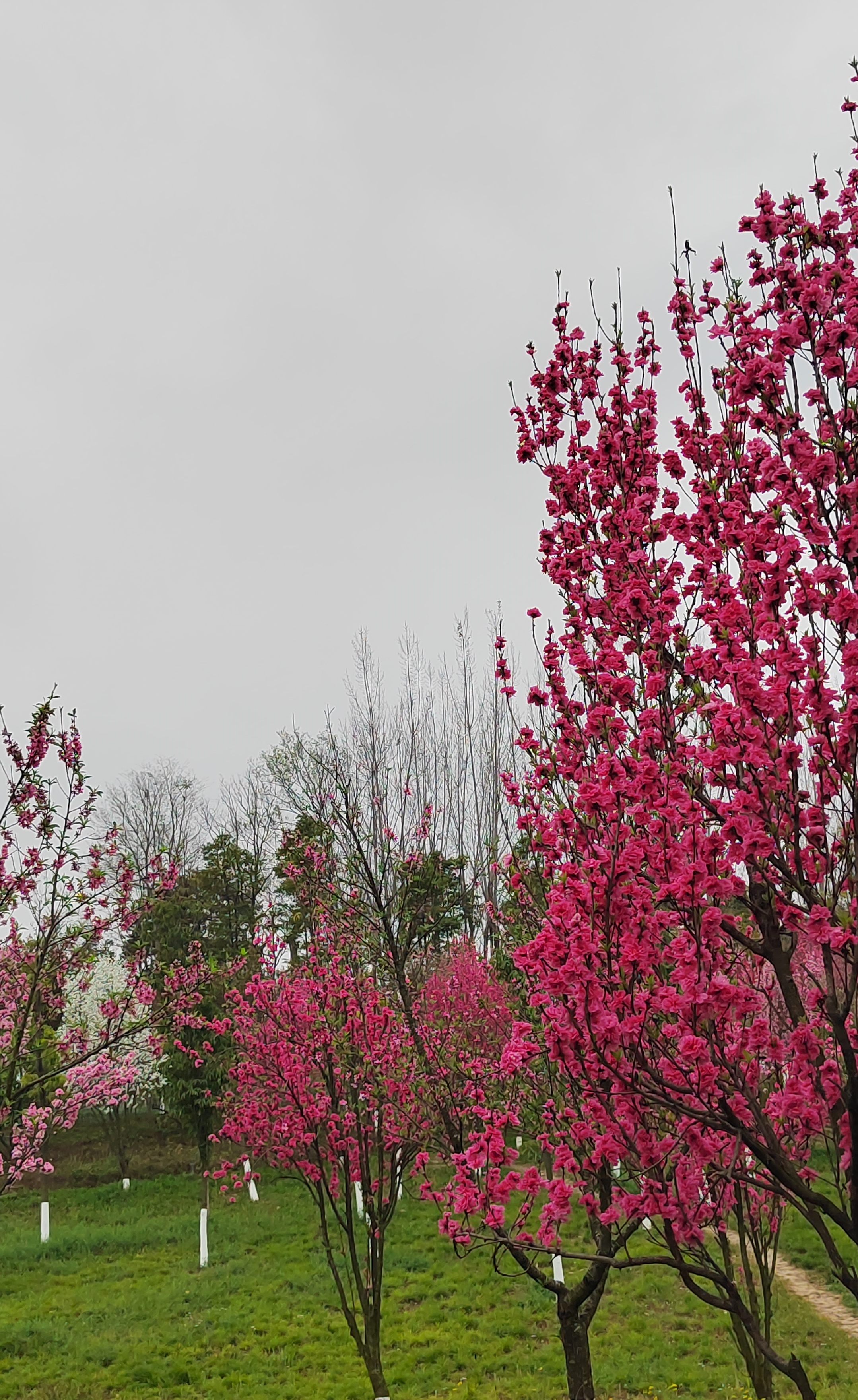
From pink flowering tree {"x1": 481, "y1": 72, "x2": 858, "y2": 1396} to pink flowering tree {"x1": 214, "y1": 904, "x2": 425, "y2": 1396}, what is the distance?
3.31 meters

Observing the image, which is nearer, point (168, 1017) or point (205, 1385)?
point (168, 1017)

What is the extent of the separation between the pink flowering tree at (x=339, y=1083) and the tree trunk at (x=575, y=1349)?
132 centimetres

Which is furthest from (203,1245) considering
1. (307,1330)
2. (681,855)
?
(681,855)

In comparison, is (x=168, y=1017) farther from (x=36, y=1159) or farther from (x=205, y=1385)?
(x=205, y=1385)

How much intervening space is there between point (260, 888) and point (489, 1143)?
71.2ft

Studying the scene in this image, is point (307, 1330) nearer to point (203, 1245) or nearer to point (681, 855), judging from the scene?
point (203, 1245)

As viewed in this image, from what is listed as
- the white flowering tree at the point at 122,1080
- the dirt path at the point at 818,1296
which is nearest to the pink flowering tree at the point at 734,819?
the dirt path at the point at 818,1296

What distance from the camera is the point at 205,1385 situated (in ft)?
27.8

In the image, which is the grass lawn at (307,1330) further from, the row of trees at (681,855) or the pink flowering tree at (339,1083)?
the row of trees at (681,855)

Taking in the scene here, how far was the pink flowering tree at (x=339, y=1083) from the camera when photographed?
21.8ft

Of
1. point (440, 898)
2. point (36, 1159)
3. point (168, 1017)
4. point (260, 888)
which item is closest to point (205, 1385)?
point (36, 1159)

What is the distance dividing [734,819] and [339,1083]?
5625 mm

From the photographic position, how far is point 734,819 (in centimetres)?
266

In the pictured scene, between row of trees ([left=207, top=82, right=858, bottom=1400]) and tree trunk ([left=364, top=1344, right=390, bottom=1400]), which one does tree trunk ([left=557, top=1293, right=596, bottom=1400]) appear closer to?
row of trees ([left=207, top=82, right=858, bottom=1400])
